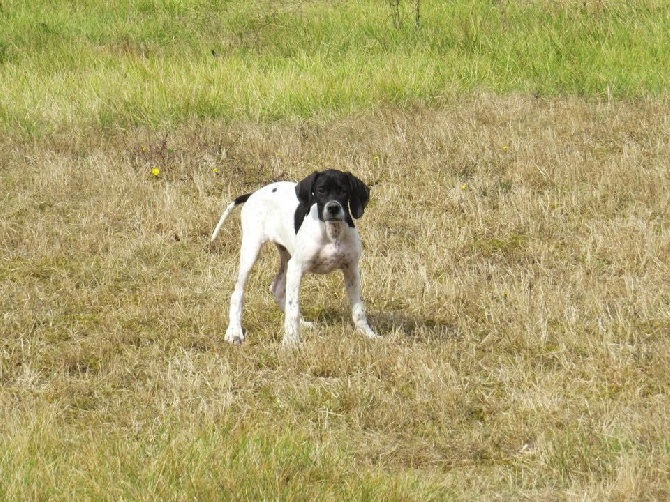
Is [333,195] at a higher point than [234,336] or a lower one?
higher

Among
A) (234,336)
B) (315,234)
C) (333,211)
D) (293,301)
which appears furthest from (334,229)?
(234,336)

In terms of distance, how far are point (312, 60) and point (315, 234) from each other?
22.9 ft

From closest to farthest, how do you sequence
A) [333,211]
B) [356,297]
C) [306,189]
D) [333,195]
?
[333,211] < [333,195] < [306,189] < [356,297]

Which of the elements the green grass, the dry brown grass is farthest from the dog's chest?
the green grass

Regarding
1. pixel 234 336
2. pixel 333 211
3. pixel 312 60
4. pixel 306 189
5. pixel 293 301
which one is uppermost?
pixel 312 60

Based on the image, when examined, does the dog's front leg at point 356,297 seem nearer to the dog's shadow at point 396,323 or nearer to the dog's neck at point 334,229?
the dog's shadow at point 396,323

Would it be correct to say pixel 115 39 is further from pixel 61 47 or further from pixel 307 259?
pixel 307 259

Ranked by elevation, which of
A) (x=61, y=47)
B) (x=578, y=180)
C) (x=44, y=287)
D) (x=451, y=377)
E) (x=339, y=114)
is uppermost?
(x=61, y=47)

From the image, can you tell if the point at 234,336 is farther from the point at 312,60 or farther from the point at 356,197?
the point at 312,60

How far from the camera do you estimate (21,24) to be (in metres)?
15.8

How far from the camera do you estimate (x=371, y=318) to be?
729 centimetres

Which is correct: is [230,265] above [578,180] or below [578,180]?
below

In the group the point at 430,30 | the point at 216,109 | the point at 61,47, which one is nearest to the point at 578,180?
the point at 216,109

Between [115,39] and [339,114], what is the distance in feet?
14.9
